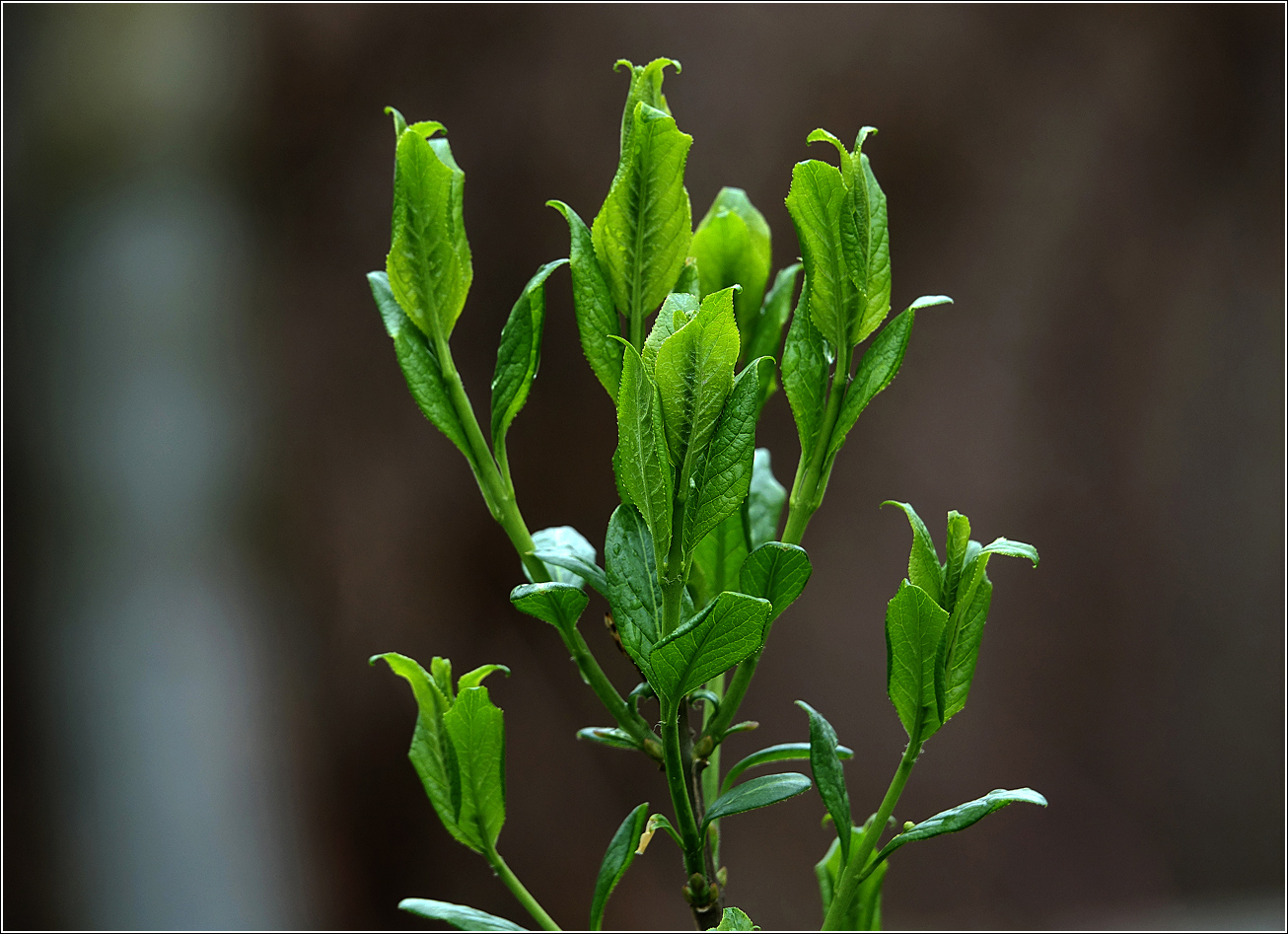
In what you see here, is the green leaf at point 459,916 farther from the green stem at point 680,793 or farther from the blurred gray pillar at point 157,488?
the blurred gray pillar at point 157,488

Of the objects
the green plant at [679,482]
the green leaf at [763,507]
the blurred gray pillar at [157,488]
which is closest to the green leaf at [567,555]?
the green plant at [679,482]

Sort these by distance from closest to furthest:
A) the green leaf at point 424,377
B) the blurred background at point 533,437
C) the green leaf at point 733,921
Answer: the green leaf at point 733,921 → the green leaf at point 424,377 → the blurred background at point 533,437

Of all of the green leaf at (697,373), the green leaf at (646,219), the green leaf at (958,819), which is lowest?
the green leaf at (958,819)

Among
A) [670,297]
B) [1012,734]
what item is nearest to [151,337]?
[670,297]

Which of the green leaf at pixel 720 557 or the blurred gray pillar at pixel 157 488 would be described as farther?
the blurred gray pillar at pixel 157 488

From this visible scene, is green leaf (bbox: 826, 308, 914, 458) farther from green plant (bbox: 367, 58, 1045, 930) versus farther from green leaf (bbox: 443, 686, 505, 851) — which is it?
green leaf (bbox: 443, 686, 505, 851)
